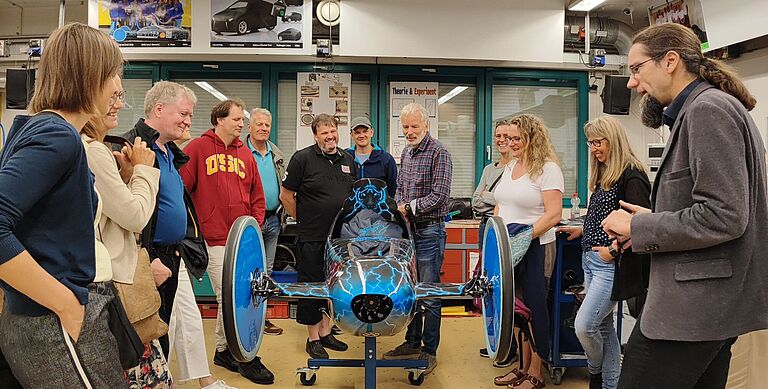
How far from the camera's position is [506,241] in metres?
2.31

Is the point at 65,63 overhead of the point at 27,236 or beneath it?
overhead

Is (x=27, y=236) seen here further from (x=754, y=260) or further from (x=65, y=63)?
(x=754, y=260)

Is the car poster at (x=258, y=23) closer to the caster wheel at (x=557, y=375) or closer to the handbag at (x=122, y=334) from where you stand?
the caster wheel at (x=557, y=375)

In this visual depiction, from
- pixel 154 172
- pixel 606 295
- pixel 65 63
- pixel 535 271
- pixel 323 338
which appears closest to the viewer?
pixel 65 63

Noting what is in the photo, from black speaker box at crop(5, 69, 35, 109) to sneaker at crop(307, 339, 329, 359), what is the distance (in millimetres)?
4013

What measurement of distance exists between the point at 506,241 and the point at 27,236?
5.40 feet

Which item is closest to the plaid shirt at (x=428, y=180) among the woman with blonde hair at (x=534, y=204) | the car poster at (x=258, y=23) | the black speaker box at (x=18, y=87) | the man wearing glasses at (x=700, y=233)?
the woman with blonde hair at (x=534, y=204)

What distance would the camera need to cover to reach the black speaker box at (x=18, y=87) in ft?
18.8

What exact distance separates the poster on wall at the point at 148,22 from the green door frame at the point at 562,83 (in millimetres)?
3044

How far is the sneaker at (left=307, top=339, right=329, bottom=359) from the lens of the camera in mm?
3738

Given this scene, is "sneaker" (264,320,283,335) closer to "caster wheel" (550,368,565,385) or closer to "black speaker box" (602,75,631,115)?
"caster wheel" (550,368,565,385)

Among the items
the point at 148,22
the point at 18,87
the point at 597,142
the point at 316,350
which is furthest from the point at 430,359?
the point at 18,87

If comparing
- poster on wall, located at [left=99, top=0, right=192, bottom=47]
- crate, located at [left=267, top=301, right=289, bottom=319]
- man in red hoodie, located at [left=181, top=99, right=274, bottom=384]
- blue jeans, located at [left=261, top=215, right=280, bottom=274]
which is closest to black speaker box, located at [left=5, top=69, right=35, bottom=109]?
poster on wall, located at [left=99, top=0, right=192, bottom=47]

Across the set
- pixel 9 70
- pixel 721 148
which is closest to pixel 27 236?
pixel 721 148
